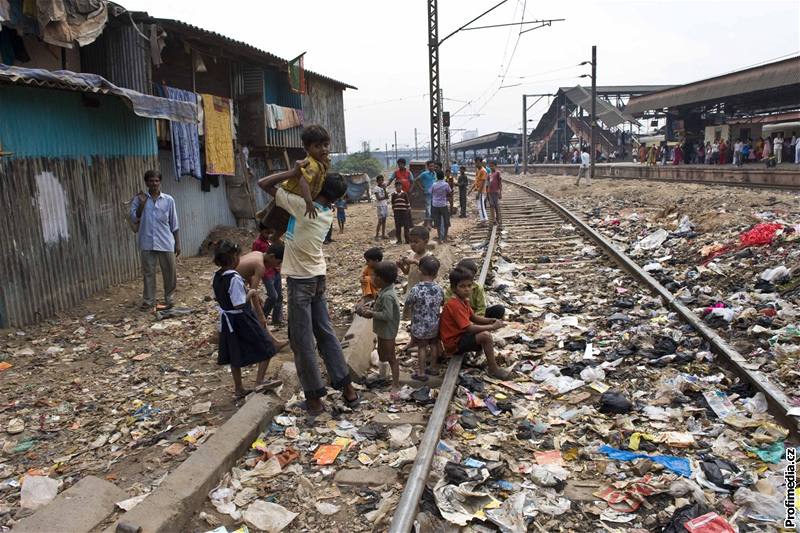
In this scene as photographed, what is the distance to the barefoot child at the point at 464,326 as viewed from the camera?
205 inches

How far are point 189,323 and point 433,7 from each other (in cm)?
1468

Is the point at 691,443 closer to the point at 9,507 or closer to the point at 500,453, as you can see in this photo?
the point at 500,453

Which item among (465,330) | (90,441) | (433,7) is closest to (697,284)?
(465,330)

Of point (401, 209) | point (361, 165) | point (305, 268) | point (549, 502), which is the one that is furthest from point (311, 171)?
point (361, 165)

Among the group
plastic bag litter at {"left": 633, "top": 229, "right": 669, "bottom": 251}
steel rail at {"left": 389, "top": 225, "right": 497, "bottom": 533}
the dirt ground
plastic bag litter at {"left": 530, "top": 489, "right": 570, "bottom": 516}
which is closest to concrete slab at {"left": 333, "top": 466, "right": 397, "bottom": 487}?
steel rail at {"left": 389, "top": 225, "right": 497, "bottom": 533}

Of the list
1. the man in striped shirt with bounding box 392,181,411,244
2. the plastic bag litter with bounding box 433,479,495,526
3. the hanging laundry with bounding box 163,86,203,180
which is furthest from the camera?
the man in striped shirt with bounding box 392,181,411,244

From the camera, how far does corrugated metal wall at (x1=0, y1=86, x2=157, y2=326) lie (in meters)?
7.24

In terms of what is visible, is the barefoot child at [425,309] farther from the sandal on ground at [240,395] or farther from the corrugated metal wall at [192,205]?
the corrugated metal wall at [192,205]

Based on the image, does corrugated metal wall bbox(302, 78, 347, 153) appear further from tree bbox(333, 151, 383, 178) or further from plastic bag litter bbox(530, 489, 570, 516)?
tree bbox(333, 151, 383, 178)

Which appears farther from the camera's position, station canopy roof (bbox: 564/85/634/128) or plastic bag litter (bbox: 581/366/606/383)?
station canopy roof (bbox: 564/85/634/128)

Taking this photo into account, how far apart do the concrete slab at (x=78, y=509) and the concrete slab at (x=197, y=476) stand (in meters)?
0.28

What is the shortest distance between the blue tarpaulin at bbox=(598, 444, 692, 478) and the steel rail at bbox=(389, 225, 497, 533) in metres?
1.08

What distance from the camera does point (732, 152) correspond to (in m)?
30.1

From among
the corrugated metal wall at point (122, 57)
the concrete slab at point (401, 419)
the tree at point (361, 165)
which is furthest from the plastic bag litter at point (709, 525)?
the tree at point (361, 165)
